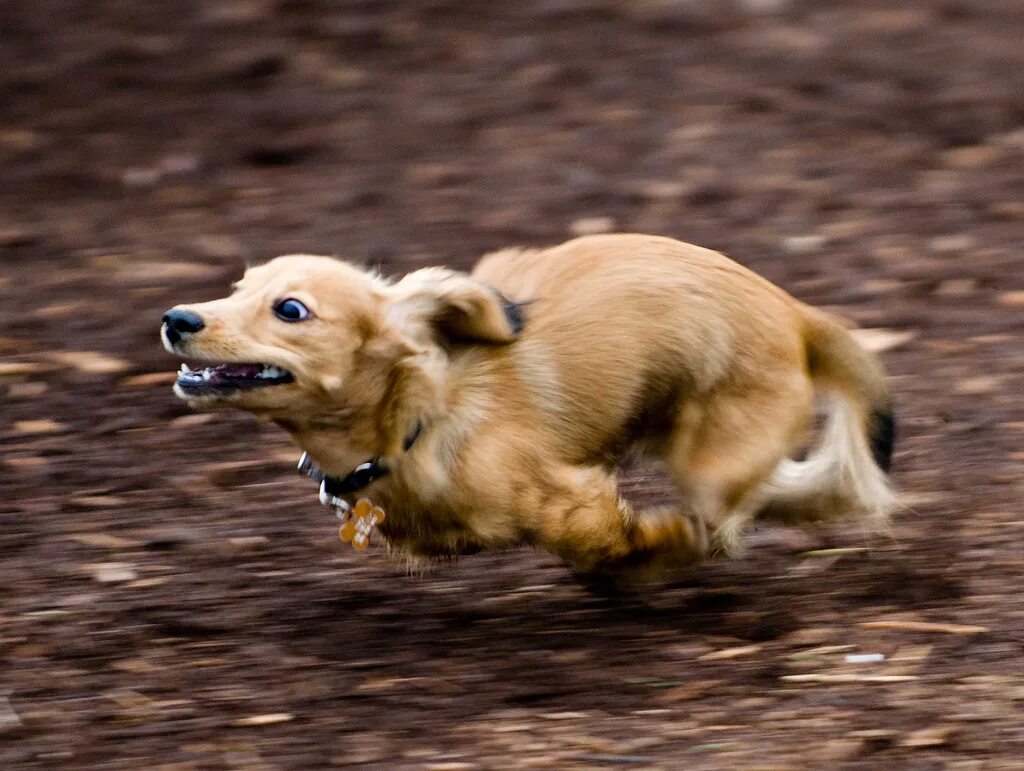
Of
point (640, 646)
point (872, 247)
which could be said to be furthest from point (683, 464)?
point (872, 247)

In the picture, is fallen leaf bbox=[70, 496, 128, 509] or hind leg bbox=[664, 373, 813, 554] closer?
hind leg bbox=[664, 373, 813, 554]

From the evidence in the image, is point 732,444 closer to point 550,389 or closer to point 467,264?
point 550,389

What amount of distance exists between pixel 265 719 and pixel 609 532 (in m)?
1.09

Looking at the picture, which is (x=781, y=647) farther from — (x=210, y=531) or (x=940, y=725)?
(x=210, y=531)

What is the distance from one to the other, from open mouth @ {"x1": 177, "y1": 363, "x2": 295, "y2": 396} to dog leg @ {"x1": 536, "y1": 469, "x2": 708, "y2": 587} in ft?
2.71

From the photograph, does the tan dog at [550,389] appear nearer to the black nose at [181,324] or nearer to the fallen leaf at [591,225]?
the black nose at [181,324]

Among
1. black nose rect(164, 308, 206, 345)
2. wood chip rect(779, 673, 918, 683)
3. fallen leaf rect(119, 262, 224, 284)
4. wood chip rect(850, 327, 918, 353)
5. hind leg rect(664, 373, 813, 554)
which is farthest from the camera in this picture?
fallen leaf rect(119, 262, 224, 284)

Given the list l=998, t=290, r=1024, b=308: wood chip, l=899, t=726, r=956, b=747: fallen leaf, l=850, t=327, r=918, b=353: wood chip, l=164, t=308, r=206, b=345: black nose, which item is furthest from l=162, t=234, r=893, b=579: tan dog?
l=998, t=290, r=1024, b=308: wood chip

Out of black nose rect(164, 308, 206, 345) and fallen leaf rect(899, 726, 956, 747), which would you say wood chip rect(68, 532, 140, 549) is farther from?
fallen leaf rect(899, 726, 956, 747)

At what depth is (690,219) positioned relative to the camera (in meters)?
7.95

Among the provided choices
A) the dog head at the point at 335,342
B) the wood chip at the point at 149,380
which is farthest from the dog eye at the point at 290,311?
the wood chip at the point at 149,380

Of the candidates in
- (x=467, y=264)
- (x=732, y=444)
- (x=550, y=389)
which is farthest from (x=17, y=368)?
(x=732, y=444)

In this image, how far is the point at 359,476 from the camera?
456 centimetres

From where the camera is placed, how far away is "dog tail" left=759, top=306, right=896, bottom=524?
509cm
